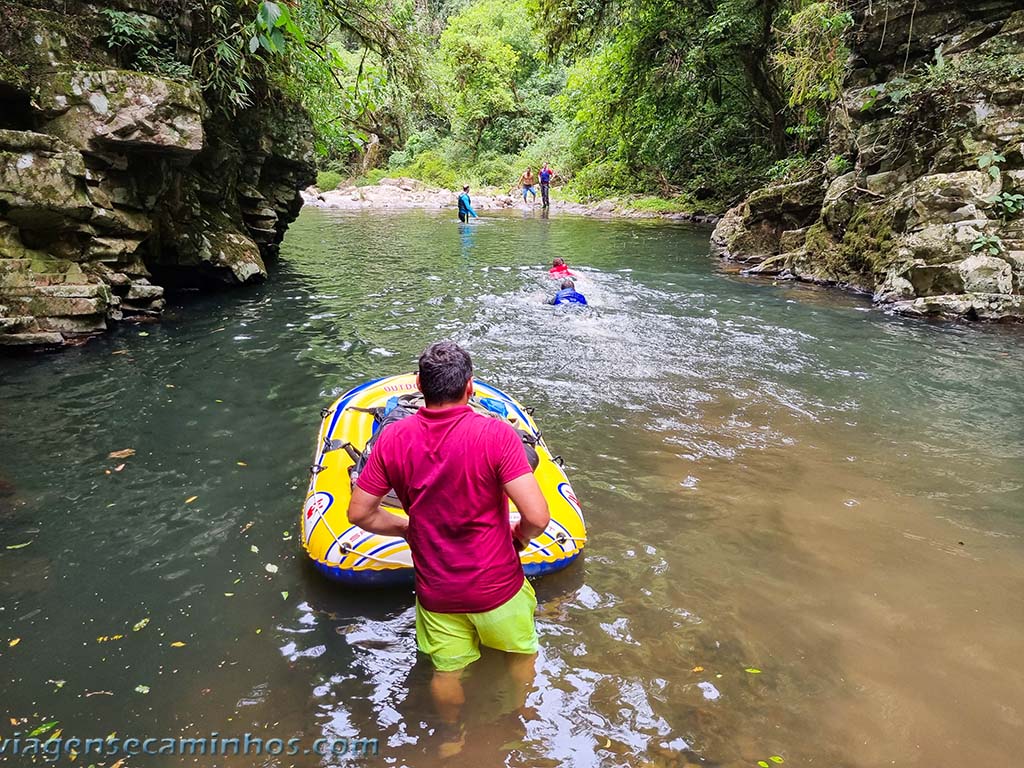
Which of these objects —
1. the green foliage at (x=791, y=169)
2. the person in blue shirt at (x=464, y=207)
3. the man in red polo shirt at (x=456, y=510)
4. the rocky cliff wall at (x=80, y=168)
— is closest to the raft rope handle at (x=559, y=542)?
the man in red polo shirt at (x=456, y=510)

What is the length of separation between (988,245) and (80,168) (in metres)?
12.0

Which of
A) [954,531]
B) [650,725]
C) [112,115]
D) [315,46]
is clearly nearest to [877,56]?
[315,46]

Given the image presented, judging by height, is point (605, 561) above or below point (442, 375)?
below

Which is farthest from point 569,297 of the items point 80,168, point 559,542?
point 559,542

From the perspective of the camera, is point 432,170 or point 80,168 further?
point 432,170

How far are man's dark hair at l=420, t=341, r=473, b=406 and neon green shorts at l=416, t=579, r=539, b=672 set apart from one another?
0.91 m

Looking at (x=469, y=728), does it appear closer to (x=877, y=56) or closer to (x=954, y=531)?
(x=954, y=531)

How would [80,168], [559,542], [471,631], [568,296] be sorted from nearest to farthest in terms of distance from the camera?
[471,631] < [559,542] < [80,168] < [568,296]

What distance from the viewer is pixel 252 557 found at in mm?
4023

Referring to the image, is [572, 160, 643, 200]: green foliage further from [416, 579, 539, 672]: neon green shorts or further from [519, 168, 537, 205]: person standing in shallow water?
[416, 579, 539, 672]: neon green shorts

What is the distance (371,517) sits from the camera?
2518mm

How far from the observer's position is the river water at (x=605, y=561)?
2838 mm

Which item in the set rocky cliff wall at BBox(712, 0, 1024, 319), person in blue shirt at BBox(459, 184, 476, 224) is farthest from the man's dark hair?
person in blue shirt at BBox(459, 184, 476, 224)

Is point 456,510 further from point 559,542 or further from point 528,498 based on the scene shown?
point 559,542
